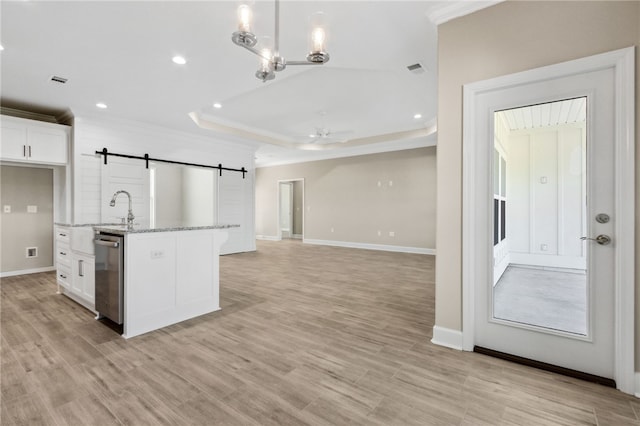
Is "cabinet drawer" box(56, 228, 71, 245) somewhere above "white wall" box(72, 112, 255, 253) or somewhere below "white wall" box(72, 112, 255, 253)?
below

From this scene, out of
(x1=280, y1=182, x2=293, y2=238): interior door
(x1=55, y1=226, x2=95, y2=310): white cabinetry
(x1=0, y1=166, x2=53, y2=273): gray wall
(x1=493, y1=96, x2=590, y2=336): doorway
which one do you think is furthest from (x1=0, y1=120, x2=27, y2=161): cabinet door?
(x1=280, y1=182, x2=293, y2=238): interior door

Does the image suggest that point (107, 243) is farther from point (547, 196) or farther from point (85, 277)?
point (547, 196)

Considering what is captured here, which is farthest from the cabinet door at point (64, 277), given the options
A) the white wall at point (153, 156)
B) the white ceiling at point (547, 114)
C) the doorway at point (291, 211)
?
the doorway at point (291, 211)

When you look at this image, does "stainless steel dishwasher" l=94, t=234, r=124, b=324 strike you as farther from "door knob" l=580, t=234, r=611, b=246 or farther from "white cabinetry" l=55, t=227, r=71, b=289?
"door knob" l=580, t=234, r=611, b=246

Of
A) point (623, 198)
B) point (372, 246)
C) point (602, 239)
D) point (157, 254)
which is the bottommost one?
point (372, 246)

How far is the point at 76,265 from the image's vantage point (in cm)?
337

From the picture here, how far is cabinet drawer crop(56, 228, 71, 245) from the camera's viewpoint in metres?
3.50

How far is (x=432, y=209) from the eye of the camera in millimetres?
7316

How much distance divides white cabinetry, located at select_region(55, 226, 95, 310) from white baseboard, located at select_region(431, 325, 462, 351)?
3.37 metres

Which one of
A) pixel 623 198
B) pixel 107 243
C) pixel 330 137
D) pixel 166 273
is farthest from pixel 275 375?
pixel 330 137

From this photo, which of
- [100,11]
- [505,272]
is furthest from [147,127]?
[505,272]

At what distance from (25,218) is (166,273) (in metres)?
4.14

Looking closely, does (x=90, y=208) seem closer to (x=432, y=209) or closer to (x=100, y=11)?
(x=100, y=11)

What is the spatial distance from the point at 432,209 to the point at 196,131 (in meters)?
5.74
